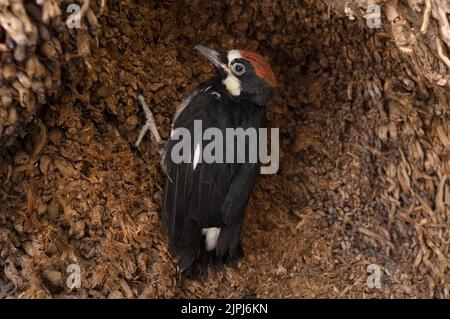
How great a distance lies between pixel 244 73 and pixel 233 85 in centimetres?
13

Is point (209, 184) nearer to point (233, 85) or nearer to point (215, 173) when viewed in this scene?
point (215, 173)

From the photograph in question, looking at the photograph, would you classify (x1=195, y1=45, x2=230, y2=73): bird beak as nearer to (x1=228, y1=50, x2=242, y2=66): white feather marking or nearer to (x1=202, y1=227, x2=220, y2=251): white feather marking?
(x1=228, y1=50, x2=242, y2=66): white feather marking

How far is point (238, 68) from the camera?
3502 millimetres

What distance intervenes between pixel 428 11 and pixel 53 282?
236 centimetres

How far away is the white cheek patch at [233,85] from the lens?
11.7 ft

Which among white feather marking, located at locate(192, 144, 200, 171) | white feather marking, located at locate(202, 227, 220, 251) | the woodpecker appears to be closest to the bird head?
the woodpecker

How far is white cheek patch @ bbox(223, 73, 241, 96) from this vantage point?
358 cm

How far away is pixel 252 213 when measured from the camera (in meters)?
4.00

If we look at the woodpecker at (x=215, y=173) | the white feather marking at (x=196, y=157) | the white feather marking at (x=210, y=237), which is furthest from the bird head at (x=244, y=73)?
the white feather marking at (x=210, y=237)

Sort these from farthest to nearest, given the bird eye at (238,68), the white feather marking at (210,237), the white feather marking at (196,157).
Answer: the white feather marking at (210,237), the bird eye at (238,68), the white feather marking at (196,157)

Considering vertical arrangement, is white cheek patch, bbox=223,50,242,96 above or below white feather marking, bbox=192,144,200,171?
above

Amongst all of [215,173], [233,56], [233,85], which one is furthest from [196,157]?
[233,56]

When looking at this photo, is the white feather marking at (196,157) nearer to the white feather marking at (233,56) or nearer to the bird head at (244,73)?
the bird head at (244,73)

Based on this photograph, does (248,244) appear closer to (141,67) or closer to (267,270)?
(267,270)
